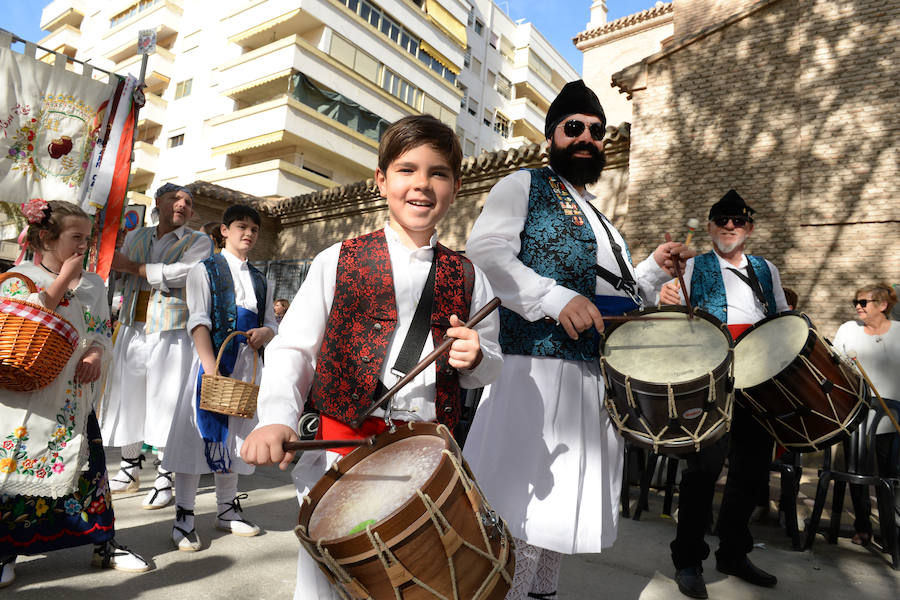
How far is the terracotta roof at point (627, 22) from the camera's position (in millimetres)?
18219

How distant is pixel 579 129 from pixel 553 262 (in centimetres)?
65

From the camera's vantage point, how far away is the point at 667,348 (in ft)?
7.50

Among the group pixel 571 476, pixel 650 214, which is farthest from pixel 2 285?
pixel 650 214

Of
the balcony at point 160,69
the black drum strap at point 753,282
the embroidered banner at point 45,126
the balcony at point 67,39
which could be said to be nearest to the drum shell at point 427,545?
the black drum strap at point 753,282

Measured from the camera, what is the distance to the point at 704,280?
3.59 meters

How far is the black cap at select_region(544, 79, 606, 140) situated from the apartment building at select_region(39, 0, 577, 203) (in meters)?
21.7

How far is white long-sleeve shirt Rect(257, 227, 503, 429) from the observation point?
5.19ft

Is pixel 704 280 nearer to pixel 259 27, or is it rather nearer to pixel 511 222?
pixel 511 222

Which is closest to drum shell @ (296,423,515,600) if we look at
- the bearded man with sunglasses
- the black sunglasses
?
the black sunglasses

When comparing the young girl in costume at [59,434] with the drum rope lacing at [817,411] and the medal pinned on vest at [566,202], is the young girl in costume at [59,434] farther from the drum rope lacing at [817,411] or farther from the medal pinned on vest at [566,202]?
the drum rope lacing at [817,411]

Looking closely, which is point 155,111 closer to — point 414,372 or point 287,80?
point 287,80

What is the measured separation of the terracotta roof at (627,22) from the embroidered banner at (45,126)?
59.4 ft

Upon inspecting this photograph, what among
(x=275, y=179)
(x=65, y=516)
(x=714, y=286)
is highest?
(x=275, y=179)

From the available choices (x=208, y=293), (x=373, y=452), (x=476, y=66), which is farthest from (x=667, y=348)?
(x=476, y=66)
